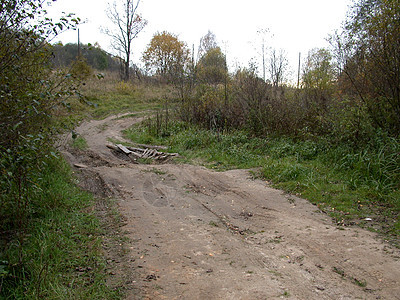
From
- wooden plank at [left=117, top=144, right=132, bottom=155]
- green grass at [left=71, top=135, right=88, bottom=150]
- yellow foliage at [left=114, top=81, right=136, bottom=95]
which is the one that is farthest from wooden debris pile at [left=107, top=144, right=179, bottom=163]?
yellow foliage at [left=114, top=81, right=136, bottom=95]

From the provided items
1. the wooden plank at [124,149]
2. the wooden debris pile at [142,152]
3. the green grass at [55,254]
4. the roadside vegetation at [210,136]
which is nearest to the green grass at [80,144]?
the roadside vegetation at [210,136]

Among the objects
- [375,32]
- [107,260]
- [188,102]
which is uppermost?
[375,32]

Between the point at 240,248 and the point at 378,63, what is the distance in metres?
5.84

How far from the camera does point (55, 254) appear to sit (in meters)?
3.72

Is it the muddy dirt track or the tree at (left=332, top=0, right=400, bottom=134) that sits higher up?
the tree at (left=332, top=0, right=400, bottom=134)

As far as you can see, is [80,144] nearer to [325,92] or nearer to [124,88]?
[325,92]

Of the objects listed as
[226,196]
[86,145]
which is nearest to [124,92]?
[86,145]

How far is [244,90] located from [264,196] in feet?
21.5

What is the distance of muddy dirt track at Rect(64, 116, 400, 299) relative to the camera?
3.15 metres

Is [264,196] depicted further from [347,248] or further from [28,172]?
[28,172]

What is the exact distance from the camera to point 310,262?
12.1 feet

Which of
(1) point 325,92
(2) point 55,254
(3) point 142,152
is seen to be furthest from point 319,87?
(2) point 55,254

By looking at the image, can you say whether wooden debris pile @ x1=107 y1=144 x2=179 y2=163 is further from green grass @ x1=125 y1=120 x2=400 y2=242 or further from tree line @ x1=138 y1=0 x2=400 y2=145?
tree line @ x1=138 y1=0 x2=400 y2=145

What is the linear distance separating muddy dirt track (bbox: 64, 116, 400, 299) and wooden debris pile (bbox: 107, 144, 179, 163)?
3.17 meters
